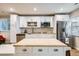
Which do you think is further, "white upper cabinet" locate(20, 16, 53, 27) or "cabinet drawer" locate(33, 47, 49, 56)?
"white upper cabinet" locate(20, 16, 53, 27)

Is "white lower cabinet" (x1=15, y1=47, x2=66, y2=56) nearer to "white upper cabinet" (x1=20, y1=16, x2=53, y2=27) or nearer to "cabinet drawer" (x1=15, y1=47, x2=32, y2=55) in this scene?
"cabinet drawer" (x1=15, y1=47, x2=32, y2=55)

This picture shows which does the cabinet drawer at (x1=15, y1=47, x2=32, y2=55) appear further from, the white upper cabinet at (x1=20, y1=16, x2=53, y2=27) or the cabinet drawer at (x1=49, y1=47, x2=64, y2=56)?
the white upper cabinet at (x1=20, y1=16, x2=53, y2=27)

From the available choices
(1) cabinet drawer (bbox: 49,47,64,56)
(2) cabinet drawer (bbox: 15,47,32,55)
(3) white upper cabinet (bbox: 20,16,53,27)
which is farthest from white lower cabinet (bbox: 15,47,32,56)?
(3) white upper cabinet (bbox: 20,16,53,27)

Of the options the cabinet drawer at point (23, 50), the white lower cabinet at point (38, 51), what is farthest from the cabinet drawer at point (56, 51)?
the cabinet drawer at point (23, 50)

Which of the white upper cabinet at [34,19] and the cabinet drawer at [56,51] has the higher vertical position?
the white upper cabinet at [34,19]

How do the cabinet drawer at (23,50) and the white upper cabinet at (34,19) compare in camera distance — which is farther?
the white upper cabinet at (34,19)

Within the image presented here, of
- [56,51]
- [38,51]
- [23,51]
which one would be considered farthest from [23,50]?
[56,51]

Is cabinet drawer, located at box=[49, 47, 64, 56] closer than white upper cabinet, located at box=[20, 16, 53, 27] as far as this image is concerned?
Yes

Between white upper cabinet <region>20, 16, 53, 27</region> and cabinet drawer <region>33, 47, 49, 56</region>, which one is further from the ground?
white upper cabinet <region>20, 16, 53, 27</region>

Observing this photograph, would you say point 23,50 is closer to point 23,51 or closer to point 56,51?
point 23,51

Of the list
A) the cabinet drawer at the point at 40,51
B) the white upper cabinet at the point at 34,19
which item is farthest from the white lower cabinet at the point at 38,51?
the white upper cabinet at the point at 34,19

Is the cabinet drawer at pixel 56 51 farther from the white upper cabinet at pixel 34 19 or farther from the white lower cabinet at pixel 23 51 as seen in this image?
the white upper cabinet at pixel 34 19

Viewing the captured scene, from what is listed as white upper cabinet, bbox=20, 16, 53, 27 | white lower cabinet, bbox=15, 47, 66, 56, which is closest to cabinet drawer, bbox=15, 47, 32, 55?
white lower cabinet, bbox=15, 47, 66, 56

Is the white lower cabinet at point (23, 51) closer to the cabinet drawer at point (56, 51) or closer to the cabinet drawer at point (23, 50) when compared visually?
the cabinet drawer at point (23, 50)
